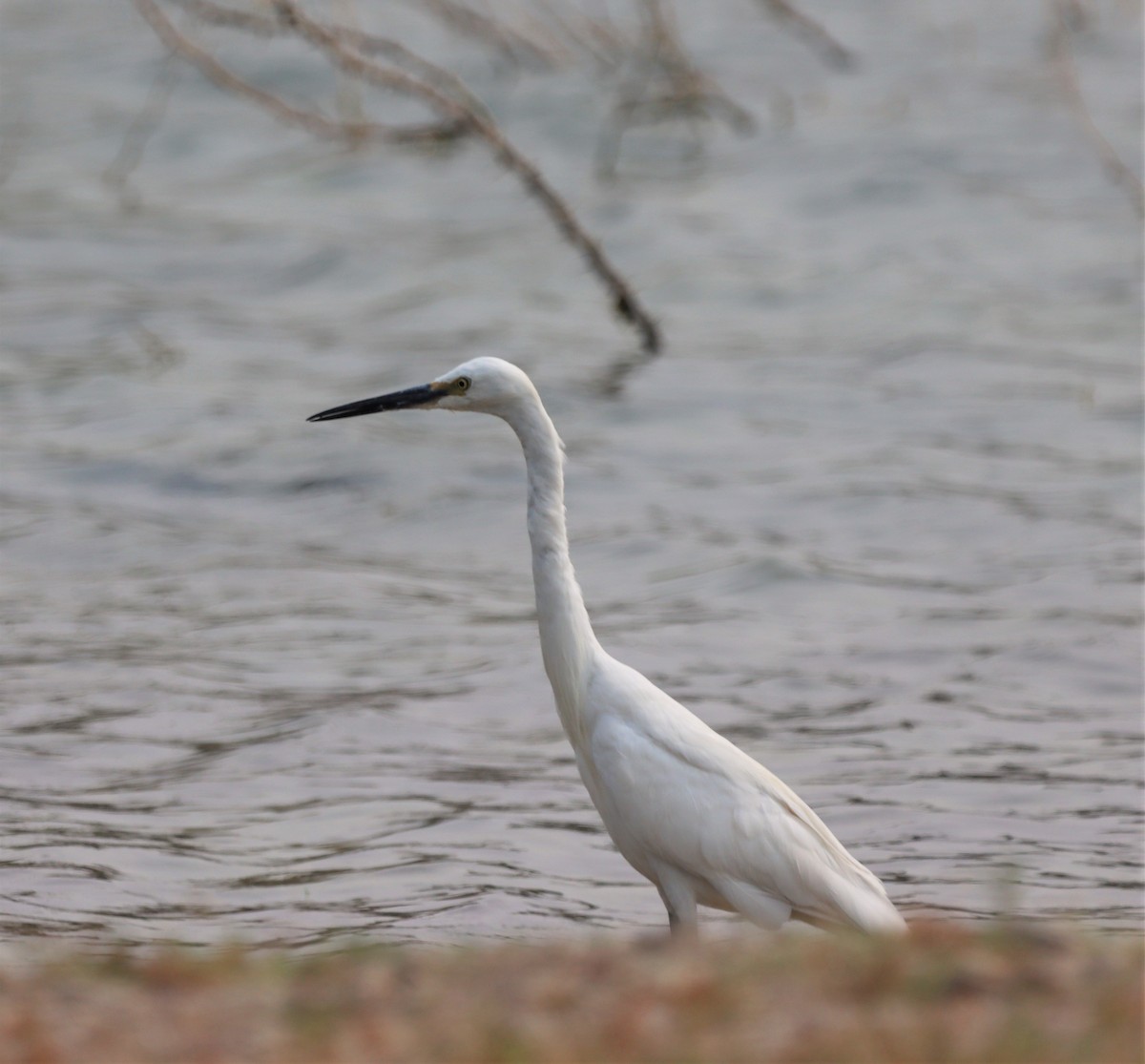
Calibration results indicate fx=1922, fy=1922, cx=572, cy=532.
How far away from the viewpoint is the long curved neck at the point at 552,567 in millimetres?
5566

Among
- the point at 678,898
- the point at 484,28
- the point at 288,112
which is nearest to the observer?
the point at 678,898

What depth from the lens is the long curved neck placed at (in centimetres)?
557

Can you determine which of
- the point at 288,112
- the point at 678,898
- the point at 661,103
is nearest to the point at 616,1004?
the point at 678,898

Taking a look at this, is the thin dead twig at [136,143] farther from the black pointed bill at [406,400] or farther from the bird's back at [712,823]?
the bird's back at [712,823]

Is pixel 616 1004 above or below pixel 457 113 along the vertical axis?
above

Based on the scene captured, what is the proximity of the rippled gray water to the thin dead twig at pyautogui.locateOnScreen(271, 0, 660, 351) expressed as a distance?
4.32 feet

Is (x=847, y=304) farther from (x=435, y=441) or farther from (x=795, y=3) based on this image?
(x=795, y=3)

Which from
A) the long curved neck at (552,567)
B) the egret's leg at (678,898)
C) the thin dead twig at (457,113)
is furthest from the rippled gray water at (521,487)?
the thin dead twig at (457,113)

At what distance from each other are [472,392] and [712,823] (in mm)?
1412

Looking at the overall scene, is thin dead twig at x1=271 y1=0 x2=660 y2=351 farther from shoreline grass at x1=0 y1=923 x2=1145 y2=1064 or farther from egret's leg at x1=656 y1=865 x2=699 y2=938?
shoreline grass at x1=0 y1=923 x2=1145 y2=1064

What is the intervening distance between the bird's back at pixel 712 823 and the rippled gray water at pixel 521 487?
0.66m

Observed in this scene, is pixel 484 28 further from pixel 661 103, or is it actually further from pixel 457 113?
pixel 457 113

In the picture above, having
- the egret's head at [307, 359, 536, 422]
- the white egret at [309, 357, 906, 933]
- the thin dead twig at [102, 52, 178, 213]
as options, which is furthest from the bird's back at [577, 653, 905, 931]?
the thin dead twig at [102, 52, 178, 213]

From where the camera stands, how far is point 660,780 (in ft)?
17.6
